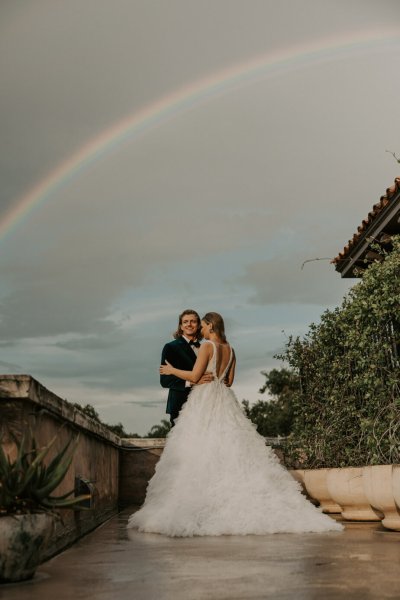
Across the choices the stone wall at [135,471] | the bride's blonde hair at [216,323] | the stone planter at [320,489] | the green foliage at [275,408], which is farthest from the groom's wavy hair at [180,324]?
the green foliage at [275,408]

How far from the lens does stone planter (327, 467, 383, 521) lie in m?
6.90

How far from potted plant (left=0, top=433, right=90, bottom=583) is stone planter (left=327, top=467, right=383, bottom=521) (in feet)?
13.4

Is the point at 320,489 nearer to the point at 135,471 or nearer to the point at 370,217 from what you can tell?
the point at 370,217

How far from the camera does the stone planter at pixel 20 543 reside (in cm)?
337

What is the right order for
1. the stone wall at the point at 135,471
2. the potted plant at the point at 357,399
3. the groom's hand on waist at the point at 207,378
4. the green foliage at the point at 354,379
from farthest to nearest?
1. the stone wall at the point at 135,471
2. the groom's hand on waist at the point at 207,378
3. the green foliage at the point at 354,379
4. the potted plant at the point at 357,399

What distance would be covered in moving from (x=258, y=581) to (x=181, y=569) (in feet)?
2.07

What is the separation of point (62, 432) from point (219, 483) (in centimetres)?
175

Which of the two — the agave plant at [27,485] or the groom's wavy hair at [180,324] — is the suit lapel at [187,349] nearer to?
the groom's wavy hair at [180,324]

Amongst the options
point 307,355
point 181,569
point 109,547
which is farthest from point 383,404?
point 181,569

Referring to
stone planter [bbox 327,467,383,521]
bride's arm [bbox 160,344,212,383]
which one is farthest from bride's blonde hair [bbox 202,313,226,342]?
stone planter [bbox 327,467,383,521]

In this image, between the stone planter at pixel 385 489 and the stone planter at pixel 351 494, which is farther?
the stone planter at pixel 351 494

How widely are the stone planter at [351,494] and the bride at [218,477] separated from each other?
670 mm

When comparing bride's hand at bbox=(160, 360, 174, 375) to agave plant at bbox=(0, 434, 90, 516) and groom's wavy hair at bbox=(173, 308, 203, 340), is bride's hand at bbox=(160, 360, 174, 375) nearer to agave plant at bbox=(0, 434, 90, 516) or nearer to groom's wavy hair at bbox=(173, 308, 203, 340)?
groom's wavy hair at bbox=(173, 308, 203, 340)

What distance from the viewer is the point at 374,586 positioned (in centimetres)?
312
